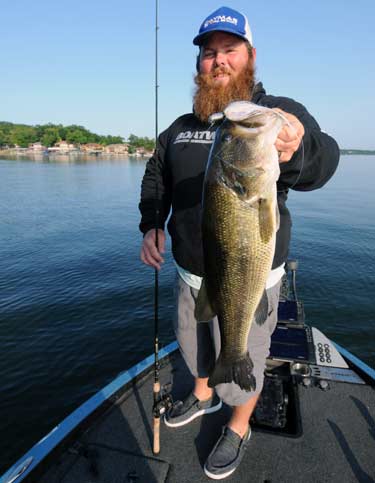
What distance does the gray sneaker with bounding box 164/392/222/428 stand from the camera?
3.28 m

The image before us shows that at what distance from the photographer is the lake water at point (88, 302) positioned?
6750mm

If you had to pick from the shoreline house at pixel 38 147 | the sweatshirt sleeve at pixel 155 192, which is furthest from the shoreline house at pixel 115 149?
the sweatshirt sleeve at pixel 155 192

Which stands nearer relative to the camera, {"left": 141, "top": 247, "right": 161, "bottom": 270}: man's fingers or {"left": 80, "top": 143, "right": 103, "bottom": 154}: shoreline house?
{"left": 141, "top": 247, "right": 161, "bottom": 270}: man's fingers

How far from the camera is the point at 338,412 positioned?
11.4 feet

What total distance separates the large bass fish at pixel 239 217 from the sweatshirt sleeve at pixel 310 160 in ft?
0.93

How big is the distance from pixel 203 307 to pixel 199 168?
43.4 inches

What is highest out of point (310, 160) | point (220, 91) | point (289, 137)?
point (220, 91)

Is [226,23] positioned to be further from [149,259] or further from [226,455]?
[226,455]

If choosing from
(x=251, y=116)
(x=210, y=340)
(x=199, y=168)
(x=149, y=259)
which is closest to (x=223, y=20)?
(x=199, y=168)

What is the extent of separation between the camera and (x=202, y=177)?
253cm

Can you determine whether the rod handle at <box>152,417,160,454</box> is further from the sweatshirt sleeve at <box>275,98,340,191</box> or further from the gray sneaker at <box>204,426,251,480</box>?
the sweatshirt sleeve at <box>275,98,340,191</box>

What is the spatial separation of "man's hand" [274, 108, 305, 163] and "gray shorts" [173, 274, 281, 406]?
120cm

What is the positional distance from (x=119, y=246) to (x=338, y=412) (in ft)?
44.3

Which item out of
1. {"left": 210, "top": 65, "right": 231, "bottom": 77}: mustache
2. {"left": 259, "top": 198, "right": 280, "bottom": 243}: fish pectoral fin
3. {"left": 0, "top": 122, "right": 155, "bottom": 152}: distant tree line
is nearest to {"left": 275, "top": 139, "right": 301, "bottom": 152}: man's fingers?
{"left": 259, "top": 198, "right": 280, "bottom": 243}: fish pectoral fin
